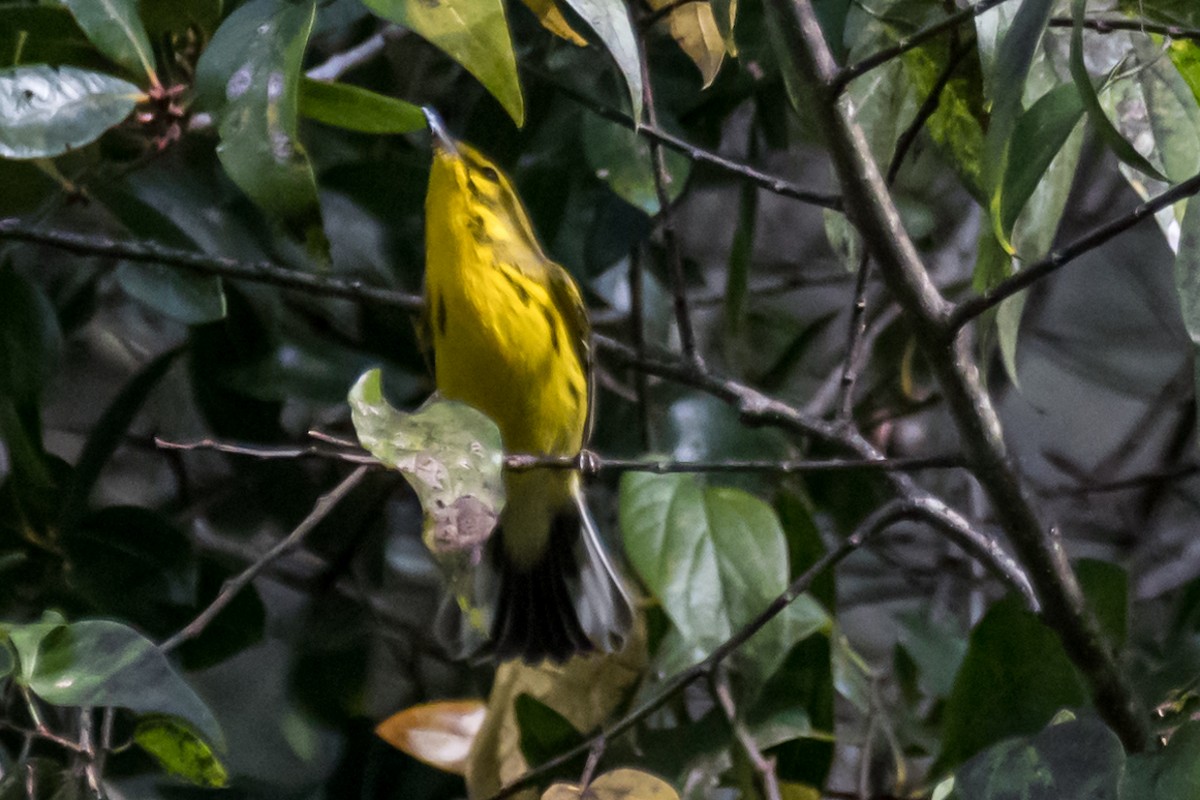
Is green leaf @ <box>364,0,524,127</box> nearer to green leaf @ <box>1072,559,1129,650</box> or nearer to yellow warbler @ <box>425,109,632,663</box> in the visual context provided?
yellow warbler @ <box>425,109,632,663</box>

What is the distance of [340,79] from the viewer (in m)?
2.01

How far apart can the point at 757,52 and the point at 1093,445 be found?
268 cm

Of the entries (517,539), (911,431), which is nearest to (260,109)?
(517,539)

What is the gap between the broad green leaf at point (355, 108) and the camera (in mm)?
1180

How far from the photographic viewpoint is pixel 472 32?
0.90 m

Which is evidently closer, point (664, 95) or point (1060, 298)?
point (664, 95)

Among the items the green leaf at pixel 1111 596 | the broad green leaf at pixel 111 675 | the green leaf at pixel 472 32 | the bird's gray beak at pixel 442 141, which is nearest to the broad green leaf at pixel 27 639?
the broad green leaf at pixel 111 675

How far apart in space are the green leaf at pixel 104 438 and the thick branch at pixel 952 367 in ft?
3.44

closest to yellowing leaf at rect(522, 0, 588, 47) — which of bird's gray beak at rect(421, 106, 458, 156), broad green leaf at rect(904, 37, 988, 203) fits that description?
broad green leaf at rect(904, 37, 988, 203)

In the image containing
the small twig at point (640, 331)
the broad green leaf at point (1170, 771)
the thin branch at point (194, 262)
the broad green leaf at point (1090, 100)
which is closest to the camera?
the broad green leaf at point (1090, 100)

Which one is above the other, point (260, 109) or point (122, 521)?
point (260, 109)

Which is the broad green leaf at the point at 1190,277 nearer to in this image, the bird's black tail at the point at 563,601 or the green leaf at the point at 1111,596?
the green leaf at the point at 1111,596

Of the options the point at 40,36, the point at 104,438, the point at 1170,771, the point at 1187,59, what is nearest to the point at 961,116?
the point at 1187,59

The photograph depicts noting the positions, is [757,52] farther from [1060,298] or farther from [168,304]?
[1060,298]
